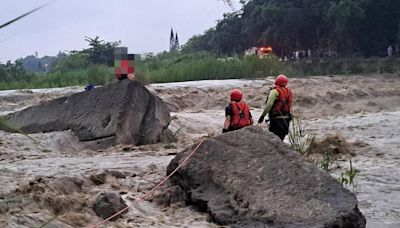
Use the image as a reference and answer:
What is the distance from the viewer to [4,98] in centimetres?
1653

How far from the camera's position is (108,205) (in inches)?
220

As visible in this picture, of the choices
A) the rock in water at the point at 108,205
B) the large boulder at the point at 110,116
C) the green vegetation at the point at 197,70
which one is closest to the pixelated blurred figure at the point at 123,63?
the large boulder at the point at 110,116

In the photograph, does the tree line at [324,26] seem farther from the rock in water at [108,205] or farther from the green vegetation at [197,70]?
the rock in water at [108,205]

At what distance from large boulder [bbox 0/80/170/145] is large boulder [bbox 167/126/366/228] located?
3.61 m

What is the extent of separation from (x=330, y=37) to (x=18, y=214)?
102 feet

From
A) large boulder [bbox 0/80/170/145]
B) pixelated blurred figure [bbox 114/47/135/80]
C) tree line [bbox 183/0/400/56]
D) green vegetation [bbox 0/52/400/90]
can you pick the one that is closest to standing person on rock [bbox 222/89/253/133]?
large boulder [bbox 0/80/170/145]

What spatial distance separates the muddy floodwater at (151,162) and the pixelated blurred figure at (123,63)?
5.25 feet

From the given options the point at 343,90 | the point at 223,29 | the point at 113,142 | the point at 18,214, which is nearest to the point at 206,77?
the point at 343,90

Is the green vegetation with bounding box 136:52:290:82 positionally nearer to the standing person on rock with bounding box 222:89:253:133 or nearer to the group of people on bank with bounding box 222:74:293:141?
the group of people on bank with bounding box 222:74:293:141

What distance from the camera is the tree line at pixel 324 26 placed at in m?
31.2

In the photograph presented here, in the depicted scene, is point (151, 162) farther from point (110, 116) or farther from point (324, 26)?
point (324, 26)

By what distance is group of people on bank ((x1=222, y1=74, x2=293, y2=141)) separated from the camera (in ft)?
27.6

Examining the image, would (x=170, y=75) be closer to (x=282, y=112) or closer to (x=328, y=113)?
(x=328, y=113)

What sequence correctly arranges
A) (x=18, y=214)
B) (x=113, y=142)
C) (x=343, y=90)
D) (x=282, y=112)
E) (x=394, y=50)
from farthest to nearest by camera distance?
(x=394, y=50) < (x=343, y=90) < (x=113, y=142) < (x=282, y=112) < (x=18, y=214)
